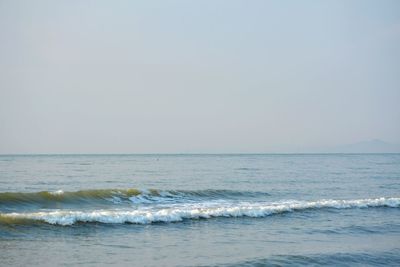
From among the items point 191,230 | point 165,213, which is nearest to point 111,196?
point 165,213

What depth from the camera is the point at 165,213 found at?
1986 centimetres

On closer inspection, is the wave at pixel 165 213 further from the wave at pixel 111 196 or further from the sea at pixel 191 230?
→ the wave at pixel 111 196

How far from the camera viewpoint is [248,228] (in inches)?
728

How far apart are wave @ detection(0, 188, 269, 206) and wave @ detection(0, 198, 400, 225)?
2755 mm

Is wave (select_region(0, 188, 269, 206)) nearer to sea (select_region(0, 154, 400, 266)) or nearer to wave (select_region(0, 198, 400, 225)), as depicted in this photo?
sea (select_region(0, 154, 400, 266))

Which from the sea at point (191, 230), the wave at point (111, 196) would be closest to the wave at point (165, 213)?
the sea at point (191, 230)

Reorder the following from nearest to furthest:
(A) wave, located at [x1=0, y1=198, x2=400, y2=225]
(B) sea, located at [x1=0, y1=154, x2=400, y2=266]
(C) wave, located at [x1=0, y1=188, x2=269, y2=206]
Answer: (B) sea, located at [x1=0, y1=154, x2=400, y2=266]
(A) wave, located at [x1=0, y1=198, x2=400, y2=225]
(C) wave, located at [x1=0, y1=188, x2=269, y2=206]

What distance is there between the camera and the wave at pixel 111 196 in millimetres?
23625

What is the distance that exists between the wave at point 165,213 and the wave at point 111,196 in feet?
9.04

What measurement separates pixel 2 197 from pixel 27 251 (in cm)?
1102

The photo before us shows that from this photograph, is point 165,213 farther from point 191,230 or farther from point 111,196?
point 111,196

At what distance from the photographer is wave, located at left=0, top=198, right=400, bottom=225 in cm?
1794

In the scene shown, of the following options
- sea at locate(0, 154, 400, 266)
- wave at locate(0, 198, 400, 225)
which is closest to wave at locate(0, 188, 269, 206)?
sea at locate(0, 154, 400, 266)

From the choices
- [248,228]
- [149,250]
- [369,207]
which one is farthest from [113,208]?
[369,207]
